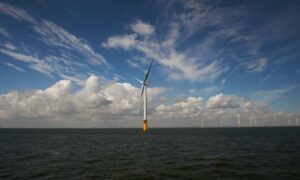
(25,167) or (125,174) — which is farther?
(25,167)

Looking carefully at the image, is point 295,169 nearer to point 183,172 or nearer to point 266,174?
point 266,174

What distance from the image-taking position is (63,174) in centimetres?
3306

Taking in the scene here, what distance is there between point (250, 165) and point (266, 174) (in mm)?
6386

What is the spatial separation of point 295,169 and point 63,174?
36.7m

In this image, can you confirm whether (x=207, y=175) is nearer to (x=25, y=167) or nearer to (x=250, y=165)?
(x=250, y=165)

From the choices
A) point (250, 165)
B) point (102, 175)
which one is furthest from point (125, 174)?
point (250, 165)

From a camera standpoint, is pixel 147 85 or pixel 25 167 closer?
pixel 25 167

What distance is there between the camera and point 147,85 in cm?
15650

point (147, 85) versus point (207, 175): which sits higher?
point (147, 85)

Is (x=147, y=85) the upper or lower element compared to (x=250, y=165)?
upper

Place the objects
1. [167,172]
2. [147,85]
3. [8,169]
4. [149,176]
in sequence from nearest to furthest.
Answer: [149,176] < [167,172] < [8,169] < [147,85]

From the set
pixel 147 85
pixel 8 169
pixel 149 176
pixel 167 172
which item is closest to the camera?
pixel 149 176

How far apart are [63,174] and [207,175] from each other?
2137 cm

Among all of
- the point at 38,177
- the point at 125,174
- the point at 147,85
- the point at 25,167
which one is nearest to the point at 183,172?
the point at 125,174
